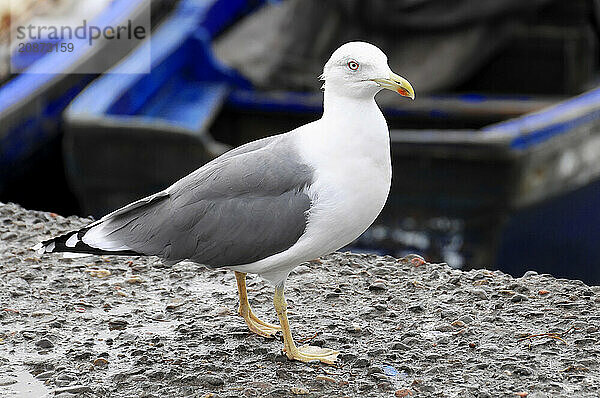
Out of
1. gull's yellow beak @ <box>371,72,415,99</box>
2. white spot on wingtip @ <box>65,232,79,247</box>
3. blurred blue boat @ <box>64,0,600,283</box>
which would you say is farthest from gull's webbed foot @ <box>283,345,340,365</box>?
blurred blue boat @ <box>64,0,600,283</box>

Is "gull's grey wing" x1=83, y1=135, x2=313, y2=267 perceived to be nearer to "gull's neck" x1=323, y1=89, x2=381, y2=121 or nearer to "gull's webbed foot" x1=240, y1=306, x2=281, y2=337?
"gull's neck" x1=323, y1=89, x2=381, y2=121

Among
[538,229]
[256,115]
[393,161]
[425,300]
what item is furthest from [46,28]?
[425,300]

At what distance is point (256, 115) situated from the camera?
7.93 metres

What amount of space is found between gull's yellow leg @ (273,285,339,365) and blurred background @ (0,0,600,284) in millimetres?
3095

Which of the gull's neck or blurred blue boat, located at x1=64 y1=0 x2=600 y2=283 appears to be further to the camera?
blurred blue boat, located at x1=64 y1=0 x2=600 y2=283

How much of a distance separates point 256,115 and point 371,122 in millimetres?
A: 4669

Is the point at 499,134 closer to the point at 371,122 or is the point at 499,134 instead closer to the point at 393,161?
the point at 393,161

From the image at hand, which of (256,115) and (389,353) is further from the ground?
(256,115)

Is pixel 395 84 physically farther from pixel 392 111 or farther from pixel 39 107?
pixel 39 107

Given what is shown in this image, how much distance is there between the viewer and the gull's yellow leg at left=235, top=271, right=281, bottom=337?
3678 millimetres

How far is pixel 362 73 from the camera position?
3.29 meters
